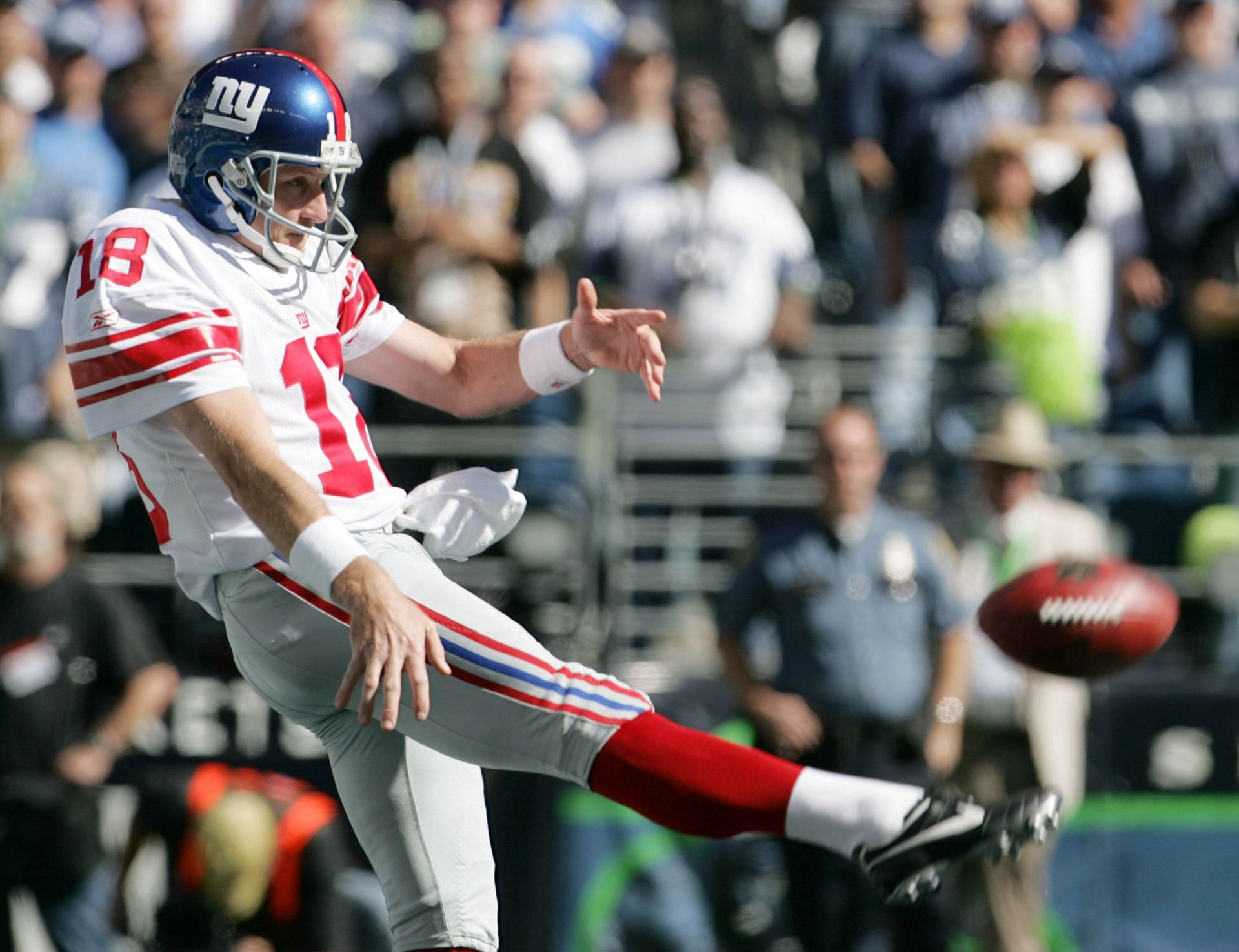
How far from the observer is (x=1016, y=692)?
18.5 ft

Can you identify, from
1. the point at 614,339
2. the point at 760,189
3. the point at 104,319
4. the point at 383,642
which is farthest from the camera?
the point at 760,189

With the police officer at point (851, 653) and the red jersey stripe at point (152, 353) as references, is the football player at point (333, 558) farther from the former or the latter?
the police officer at point (851, 653)

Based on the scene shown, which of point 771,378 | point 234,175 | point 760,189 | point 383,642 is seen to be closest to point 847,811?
point 383,642

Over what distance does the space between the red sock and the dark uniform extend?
2584mm

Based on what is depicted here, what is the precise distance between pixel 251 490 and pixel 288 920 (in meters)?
2.96

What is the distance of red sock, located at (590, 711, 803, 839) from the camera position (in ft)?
9.40

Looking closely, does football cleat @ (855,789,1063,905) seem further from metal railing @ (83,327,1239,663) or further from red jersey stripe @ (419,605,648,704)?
metal railing @ (83,327,1239,663)

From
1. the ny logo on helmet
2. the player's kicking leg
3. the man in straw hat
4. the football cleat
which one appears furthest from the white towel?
the man in straw hat

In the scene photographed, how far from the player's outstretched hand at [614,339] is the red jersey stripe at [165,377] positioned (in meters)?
0.72

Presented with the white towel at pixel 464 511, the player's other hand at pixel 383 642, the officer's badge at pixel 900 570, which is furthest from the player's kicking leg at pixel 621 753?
the officer's badge at pixel 900 570

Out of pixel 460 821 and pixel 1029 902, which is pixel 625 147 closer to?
pixel 1029 902

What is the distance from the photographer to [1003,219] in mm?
6527

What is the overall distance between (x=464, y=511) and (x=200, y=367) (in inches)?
23.6

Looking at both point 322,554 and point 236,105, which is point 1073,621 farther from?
point 236,105
